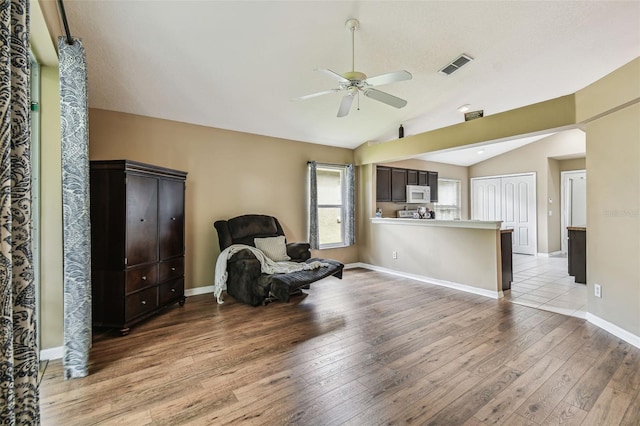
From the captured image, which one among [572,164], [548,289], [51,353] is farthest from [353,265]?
[572,164]

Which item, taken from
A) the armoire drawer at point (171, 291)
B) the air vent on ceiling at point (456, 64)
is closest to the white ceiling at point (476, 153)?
the air vent on ceiling at point (456, 64)

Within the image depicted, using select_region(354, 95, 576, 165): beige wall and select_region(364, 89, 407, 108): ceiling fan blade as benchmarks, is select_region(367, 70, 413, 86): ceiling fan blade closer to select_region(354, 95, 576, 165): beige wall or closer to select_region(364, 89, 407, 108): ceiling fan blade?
select_region(364, 89, 407, 108): ceiling fan blade

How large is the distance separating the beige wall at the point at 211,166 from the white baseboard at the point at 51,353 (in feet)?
5.83

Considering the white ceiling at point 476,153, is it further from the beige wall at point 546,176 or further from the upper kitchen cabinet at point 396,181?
the upper kitchen cabinet at point 396,181

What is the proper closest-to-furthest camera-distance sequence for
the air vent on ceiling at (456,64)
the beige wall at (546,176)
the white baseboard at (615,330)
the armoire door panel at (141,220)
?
the white baseboard at (615,330) → the armoire door panel at (141,220) → the air vent on ceiling at (456,64) → the beige wall at (546,176)

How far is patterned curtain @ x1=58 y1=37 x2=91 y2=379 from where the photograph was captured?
2.22 m

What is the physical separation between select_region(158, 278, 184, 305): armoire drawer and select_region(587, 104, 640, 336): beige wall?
4.78 m

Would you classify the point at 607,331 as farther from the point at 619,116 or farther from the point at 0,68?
the point at 0,68

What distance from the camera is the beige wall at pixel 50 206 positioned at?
242 cm

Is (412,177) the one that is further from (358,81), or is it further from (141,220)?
(141,220)

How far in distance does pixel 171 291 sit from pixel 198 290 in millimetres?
733

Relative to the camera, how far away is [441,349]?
2.62 m

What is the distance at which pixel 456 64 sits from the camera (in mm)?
3424

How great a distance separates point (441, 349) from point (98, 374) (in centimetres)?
280
